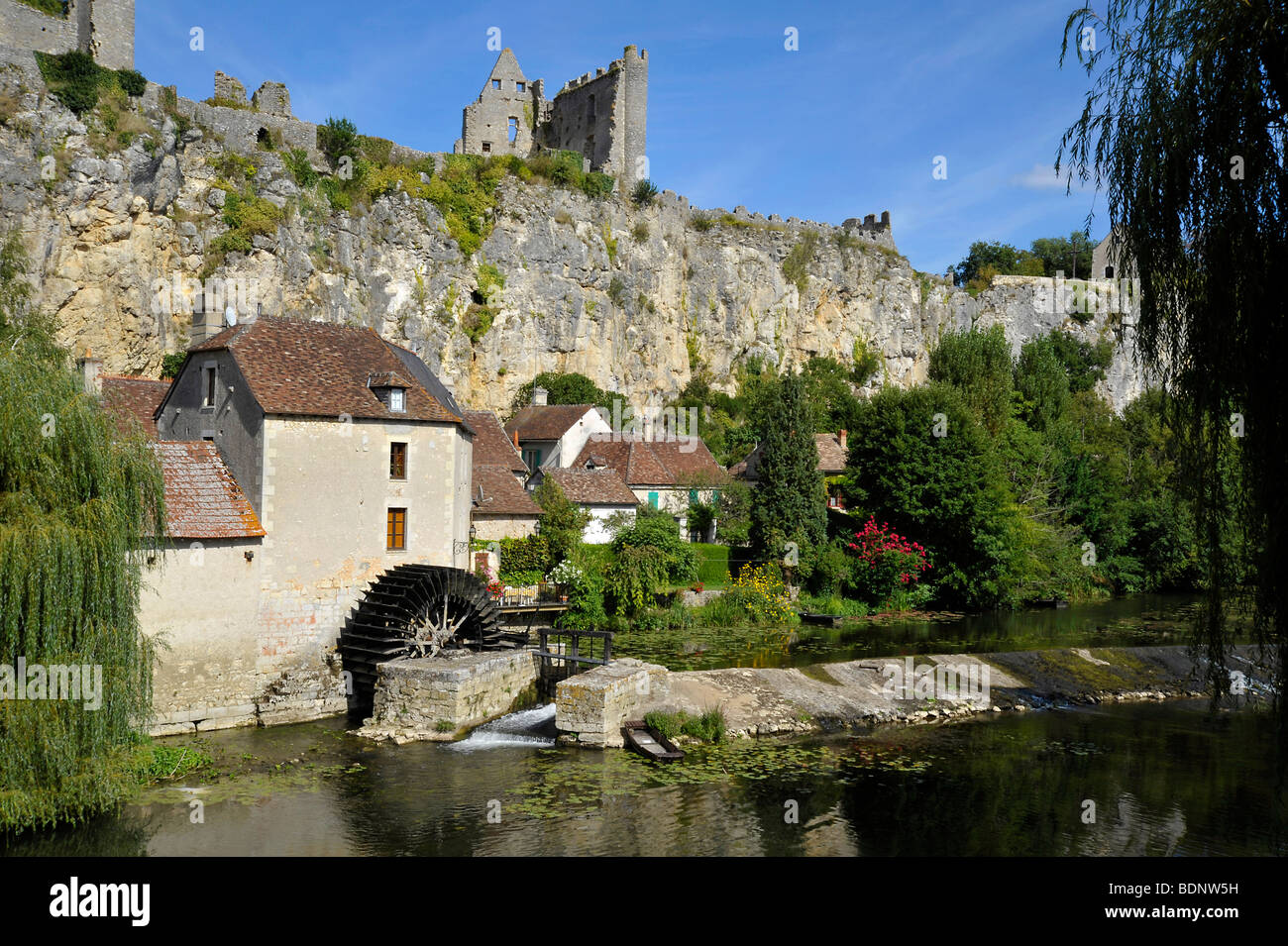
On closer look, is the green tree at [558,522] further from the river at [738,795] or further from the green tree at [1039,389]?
the green tree at [1039,389]

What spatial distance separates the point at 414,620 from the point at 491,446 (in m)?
15.8

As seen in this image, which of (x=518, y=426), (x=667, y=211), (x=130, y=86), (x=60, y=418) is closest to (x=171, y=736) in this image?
(x=60, y=418)

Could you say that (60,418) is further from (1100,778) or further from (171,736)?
(1100,778)

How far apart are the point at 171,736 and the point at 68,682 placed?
5.23 metres

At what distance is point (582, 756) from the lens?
1515 cm

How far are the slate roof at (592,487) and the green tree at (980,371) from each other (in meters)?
16.0

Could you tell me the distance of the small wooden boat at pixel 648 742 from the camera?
→ 14828 mm

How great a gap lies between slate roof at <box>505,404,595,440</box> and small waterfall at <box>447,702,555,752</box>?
81.8 ft

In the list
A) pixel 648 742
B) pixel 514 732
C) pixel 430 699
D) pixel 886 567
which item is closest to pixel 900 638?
pixel 886 567

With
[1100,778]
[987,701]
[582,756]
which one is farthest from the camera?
[987,701]

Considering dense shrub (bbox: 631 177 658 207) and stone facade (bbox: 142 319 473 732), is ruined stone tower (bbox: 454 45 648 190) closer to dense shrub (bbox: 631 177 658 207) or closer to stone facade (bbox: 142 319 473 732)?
dense shrub (bbox: 631 177 658 207)

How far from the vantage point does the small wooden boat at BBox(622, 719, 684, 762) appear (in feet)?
48.6

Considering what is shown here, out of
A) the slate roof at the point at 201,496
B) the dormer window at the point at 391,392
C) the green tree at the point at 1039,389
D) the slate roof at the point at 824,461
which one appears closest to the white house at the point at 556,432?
the slate roof at the point at 824,461
